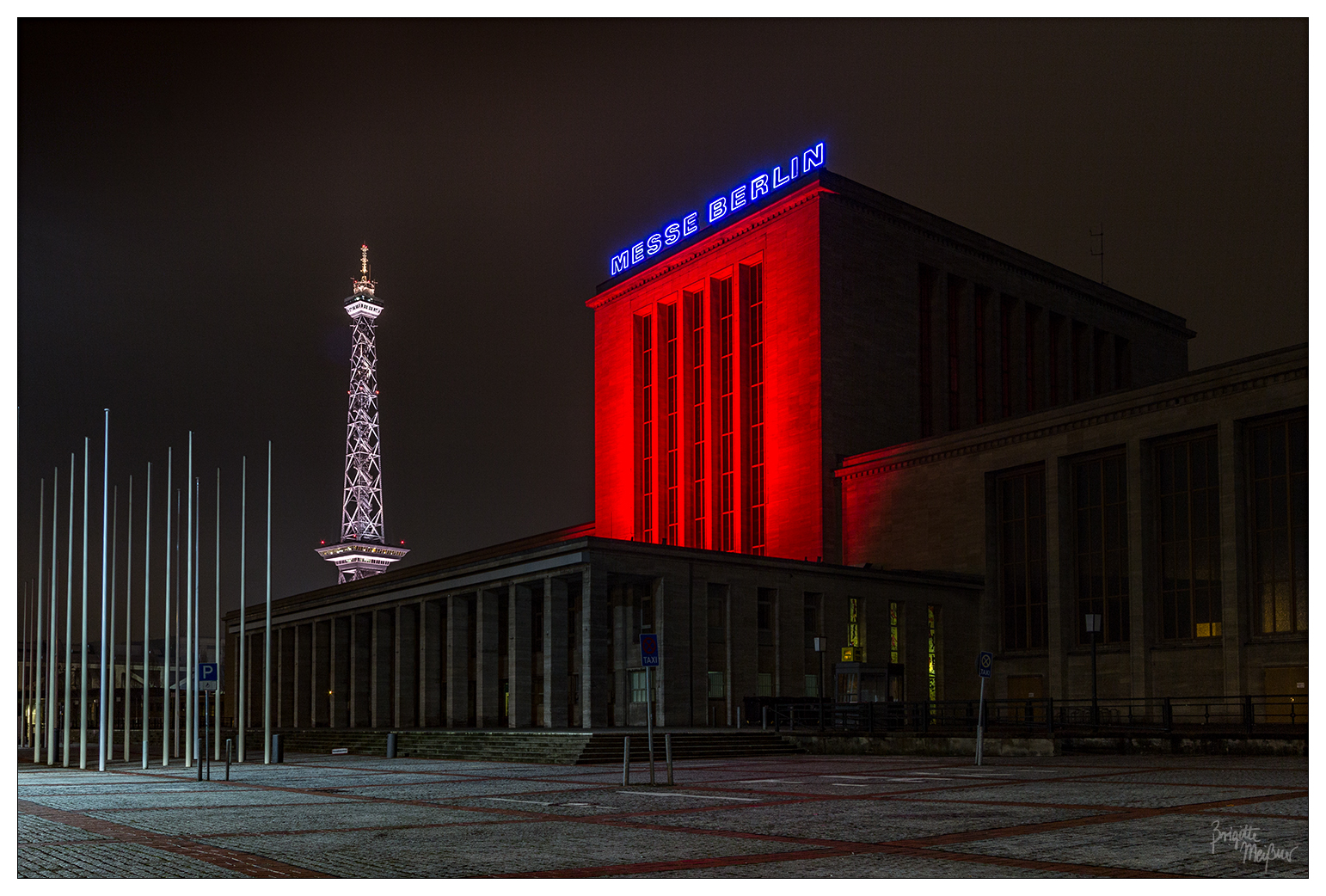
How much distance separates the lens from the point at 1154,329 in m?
85.6

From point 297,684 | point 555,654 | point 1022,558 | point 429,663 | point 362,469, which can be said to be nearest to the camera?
point 555,654

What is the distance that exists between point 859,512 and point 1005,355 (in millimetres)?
17024

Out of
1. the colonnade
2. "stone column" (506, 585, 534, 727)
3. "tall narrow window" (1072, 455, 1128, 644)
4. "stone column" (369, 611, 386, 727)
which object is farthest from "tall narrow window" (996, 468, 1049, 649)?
"stone column" (369, 611, 386, 727)

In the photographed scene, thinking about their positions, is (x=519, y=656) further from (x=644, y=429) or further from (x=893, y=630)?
(x=644, y=429)

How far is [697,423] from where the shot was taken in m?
76.2

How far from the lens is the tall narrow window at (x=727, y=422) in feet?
239

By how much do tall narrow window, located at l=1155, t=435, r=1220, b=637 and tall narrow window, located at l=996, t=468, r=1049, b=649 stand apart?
234 inches

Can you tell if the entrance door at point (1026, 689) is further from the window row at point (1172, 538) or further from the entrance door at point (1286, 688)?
the entrance door at point (1286, 688)

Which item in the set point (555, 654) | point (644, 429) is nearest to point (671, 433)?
point (644, 429)

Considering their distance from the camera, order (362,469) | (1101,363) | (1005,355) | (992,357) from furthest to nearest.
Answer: (362,469)
(1101,363)
(1005,355)
(992,357)

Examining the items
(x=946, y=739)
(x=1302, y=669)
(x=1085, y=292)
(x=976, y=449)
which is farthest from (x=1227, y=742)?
(x=1085, y=292)

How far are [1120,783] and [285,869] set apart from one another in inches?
595

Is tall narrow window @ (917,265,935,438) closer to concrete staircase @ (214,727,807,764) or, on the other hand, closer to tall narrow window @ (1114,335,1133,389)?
tall narrow window @ (1114,335,1133,389)

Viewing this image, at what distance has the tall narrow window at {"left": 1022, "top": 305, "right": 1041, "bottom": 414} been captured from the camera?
76875mm
